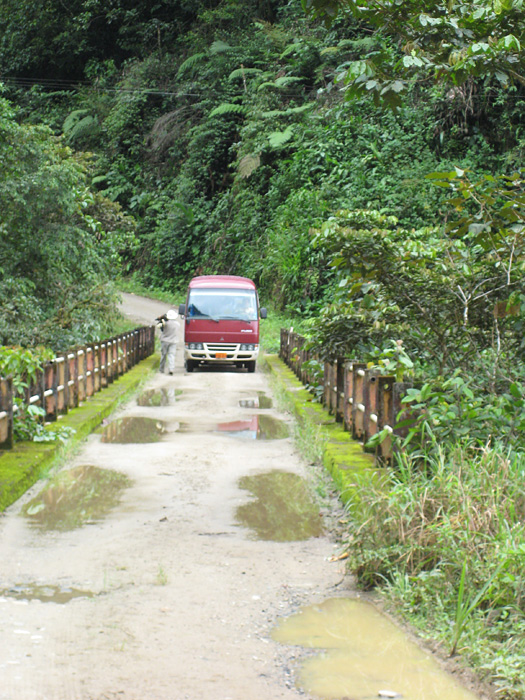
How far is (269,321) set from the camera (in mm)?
28641

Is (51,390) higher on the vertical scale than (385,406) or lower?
lower

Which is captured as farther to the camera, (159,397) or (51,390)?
(159,397)

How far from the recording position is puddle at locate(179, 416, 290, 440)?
10.9 meters

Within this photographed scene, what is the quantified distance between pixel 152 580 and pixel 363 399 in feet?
13.7

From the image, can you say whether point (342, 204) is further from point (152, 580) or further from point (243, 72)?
point (152, 580)

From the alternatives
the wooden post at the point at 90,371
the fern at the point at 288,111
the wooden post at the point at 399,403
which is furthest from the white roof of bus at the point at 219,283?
the wooden post at the point at 399,403

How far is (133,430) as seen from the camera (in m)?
11.2

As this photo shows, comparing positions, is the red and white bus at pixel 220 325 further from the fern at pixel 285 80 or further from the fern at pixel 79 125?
the fern at pixel 79 125

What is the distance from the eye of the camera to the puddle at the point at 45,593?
16.5 ft

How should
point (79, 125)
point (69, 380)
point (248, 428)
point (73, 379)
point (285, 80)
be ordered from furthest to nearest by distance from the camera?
point (79, 125) → point (285, 80) → point (73, 379) → point (69, 380) → point (248, 428)

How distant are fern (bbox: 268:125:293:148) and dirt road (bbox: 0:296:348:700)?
23.6 meters

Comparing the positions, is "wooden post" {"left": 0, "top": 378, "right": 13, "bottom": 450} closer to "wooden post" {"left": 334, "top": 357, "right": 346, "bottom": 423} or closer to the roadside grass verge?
the roadside grass verge

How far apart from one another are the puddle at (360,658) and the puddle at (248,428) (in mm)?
5835

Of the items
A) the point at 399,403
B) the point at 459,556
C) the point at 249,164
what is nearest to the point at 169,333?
the point at 399,403
